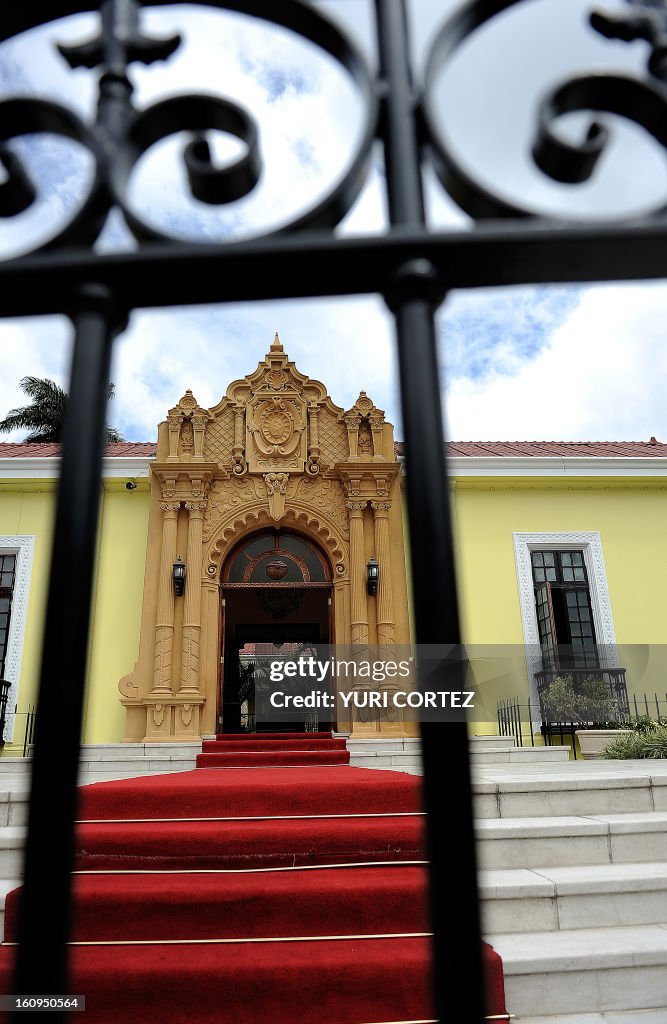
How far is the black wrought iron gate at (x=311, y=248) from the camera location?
86 centimetres

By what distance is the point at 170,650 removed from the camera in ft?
31.9

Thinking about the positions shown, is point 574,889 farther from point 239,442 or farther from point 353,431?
point 239,442

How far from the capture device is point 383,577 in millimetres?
10188

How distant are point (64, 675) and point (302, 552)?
9.87m

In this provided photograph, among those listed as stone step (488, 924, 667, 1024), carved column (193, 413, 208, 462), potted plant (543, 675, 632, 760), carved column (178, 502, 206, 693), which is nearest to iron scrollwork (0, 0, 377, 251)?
stone step (488, 924, 667, 1024)

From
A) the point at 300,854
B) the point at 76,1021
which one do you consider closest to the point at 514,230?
the point at 76,1021

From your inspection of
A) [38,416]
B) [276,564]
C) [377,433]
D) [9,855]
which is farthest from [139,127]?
[38,416]

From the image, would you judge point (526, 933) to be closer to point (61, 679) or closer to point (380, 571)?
Answer: point (61, 679)

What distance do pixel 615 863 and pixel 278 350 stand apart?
9396 mm

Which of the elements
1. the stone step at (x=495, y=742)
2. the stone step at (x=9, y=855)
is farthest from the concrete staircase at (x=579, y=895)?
the stone step at (x=495, y=742)

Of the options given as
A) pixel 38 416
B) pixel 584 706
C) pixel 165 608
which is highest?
pixel 38 416

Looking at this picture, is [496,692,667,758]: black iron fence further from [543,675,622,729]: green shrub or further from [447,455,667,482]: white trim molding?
[447,455,667,482]: white trim molding

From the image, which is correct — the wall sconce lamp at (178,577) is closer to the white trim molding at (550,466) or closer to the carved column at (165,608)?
the carved column at (165,608)

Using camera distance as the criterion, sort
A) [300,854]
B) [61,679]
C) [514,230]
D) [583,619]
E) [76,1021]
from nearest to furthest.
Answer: [61,679] < [514,230] < [76,1021] < [300,854] < [583,619]
